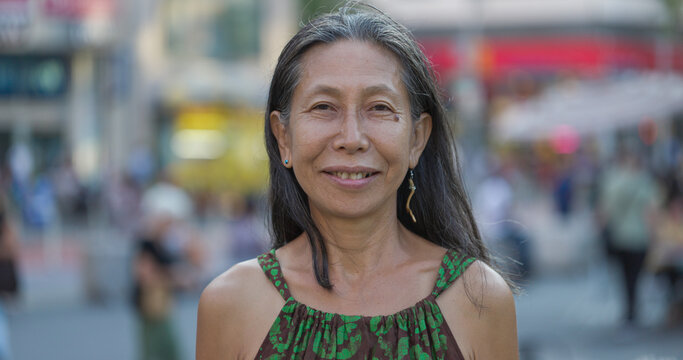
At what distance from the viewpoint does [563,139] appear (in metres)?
34.1

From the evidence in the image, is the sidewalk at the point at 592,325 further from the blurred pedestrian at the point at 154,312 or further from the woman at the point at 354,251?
the woman at the point at 354,251

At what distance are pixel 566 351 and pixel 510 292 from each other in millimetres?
6854

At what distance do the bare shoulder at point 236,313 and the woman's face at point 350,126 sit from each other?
0.84 ft

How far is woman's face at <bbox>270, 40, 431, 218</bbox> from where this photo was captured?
6.67 ft

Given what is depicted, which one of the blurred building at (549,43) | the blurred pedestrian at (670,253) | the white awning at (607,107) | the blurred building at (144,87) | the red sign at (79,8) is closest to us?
the blurred pedestrian at (670,253)

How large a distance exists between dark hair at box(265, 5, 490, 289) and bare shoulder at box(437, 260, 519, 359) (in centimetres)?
16

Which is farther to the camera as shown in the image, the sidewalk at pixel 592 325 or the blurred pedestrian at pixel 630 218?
the blurred pedestrian at pixel 630 218

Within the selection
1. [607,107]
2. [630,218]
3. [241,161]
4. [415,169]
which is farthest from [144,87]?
[415,169]

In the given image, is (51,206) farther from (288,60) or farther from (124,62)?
(288,60)

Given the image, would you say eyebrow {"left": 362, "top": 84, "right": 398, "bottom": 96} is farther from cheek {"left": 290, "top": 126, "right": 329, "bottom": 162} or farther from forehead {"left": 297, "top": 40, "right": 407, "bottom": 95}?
cheek {"left": 290, "top": 126, "right": 329, "bottom": 162}

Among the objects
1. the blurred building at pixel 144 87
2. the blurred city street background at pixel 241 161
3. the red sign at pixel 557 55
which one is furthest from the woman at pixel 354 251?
the red sign at pixel 557 55

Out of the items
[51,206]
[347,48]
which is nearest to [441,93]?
[347,48]

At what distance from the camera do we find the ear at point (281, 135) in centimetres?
218

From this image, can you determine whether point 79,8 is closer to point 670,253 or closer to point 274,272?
point 670,253
